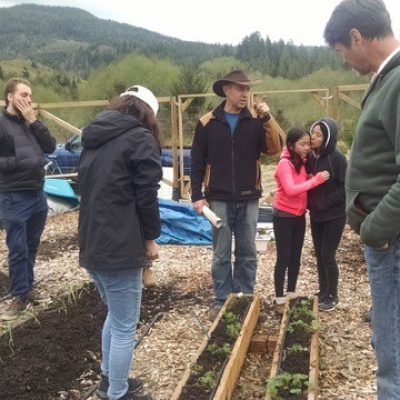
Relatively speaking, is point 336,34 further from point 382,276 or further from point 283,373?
point 283,373

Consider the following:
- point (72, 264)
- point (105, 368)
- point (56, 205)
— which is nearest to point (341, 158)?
point (105, 368)

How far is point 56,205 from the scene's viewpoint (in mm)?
8906

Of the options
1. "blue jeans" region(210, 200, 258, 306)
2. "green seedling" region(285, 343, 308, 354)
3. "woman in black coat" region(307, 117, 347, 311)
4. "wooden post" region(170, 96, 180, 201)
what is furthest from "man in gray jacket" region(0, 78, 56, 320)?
"wooden post" region(170, 96, 180, 201)

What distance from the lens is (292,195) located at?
4.00 metres

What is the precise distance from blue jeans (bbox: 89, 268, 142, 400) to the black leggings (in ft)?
5.46

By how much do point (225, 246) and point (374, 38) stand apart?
2.42 m

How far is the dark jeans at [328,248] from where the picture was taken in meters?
4.05

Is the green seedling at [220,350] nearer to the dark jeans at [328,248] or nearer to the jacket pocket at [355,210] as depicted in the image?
the dark jeans at [328,248]

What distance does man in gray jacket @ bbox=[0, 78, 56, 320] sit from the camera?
4.33 m

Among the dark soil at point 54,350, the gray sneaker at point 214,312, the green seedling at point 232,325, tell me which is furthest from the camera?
the gray sneaker at point 214,312

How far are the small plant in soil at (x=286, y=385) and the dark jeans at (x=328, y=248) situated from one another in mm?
1415

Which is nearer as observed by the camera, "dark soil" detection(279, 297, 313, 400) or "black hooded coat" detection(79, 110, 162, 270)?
"black hooded coat" detection(79, 110, 162, 270)

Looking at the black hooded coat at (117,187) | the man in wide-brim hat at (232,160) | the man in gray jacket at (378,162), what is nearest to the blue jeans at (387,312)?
the man in gray jacket at (378,162)

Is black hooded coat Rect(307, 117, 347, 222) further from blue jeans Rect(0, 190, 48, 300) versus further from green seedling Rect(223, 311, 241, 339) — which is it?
blue jeans Rect(0, 190, 48, 300)
